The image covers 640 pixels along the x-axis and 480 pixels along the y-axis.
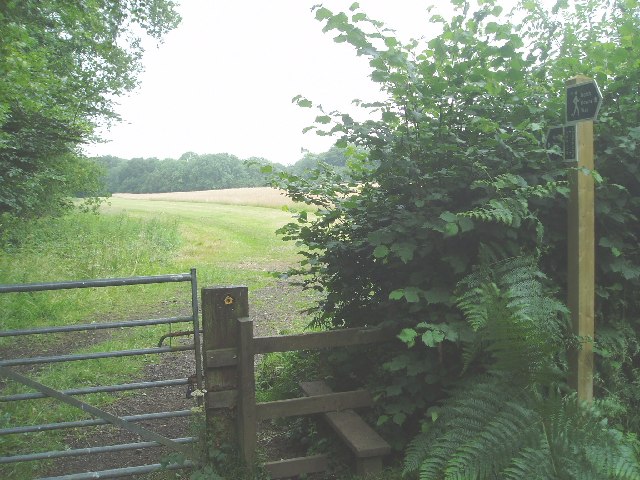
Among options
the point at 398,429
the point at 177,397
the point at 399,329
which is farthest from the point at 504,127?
the point at 177,397

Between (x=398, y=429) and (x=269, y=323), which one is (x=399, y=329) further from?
(x=269, y=323)

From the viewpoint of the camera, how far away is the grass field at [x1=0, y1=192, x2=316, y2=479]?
625 cm

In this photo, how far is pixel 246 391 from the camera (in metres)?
3.66

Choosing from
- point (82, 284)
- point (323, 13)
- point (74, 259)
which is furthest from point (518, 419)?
point (74, 259)

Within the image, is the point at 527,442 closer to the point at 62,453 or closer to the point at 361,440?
the point at 361,440

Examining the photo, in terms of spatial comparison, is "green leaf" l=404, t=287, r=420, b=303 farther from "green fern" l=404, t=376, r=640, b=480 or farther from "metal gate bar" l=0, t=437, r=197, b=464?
"metal gate bar" l=0, t=437, r=197, b=464

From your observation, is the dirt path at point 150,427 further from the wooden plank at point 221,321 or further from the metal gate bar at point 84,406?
the wooden plank at point 221,321

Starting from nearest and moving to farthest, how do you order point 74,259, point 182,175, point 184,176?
point 74,259 < point 182,175 < point 184,176

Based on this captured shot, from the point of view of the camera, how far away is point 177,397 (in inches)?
235

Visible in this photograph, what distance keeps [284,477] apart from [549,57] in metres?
3.55

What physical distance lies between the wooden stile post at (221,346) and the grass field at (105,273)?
124 cm

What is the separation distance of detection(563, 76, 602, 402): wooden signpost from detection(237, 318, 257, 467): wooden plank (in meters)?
1.99

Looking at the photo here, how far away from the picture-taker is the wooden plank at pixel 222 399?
12.0 feet

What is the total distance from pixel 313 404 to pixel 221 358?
29.2 inches
